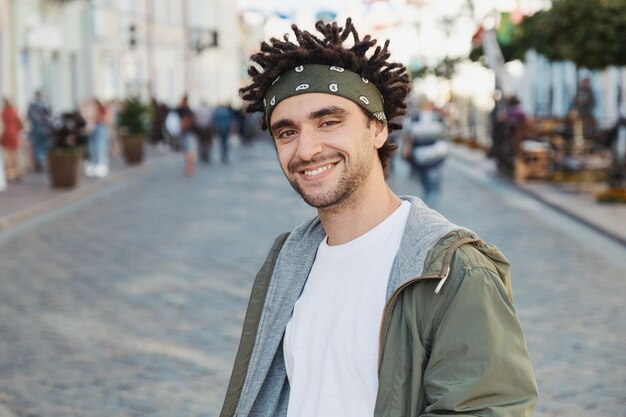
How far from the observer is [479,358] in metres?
2.03

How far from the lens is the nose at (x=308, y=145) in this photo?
7.86 ft

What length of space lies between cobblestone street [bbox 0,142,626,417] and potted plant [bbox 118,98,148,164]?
1197 centimetres

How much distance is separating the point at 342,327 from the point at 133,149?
2863 centimetres

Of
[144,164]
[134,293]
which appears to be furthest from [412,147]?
[144,164]

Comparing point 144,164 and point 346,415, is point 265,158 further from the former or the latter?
point 346,415

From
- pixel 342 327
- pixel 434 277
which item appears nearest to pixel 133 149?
pixel 342 327

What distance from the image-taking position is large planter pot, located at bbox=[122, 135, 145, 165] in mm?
30547

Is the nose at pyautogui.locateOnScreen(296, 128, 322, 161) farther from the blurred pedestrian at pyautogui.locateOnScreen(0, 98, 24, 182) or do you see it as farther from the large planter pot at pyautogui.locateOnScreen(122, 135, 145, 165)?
the large planter pot at pyautogui.locateOnScreen(122, 135, 145, 165)

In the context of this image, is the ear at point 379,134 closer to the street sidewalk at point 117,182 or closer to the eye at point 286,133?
the eye at point 286,133

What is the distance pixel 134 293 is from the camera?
9.97 metres

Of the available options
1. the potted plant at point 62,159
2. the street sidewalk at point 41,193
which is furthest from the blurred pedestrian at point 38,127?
the potted plant at point 62,159

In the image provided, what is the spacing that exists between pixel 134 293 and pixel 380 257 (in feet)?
25.6

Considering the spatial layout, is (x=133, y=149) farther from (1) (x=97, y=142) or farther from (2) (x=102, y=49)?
(2) (x=102, y=49)

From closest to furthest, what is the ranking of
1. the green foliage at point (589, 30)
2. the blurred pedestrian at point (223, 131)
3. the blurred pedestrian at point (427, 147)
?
the blurred pedestrian at point (427, 147) < the green foliage at point (589, 30) < the blurred pedestrian at point (223, 131)
